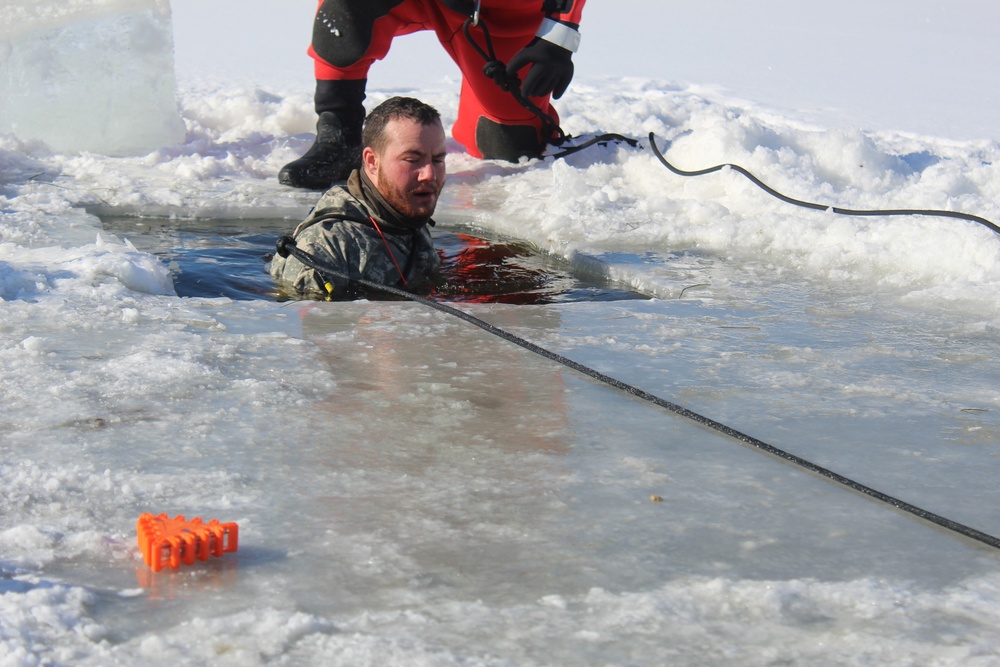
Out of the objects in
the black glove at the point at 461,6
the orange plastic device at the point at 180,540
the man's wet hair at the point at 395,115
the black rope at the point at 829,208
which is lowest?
the orange plastic device at the point at 180,540

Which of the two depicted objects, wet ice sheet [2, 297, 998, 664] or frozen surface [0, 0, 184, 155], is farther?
frozen surface [0, 0, 184, 155]

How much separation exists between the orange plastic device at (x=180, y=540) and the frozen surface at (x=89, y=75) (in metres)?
4.27

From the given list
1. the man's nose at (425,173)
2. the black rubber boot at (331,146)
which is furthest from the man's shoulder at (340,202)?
the black rubber boot at (331,146)

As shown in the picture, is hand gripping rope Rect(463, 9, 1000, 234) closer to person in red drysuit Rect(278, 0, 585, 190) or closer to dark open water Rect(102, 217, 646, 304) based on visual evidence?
person in red drysuit Rect(278, 0, 585, 190)

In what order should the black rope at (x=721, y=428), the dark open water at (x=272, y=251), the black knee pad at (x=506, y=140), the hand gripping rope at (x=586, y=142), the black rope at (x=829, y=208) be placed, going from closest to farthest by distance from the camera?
the black rope at (x=721, y=428)
the dark open water at (x=272, y=251)
the black rope at (x=829, y=208)
the hand gripping rope at (x=586, y=142)
the black knee pad at (x=506, y=140)

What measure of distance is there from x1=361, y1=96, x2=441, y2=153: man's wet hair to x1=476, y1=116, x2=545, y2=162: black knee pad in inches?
71.5

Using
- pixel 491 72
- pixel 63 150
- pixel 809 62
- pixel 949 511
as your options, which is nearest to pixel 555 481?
pixel 949 511

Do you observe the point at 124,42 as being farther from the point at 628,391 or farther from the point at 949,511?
the point at 949,511

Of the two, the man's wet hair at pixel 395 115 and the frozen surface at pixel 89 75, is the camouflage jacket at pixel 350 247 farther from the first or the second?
the frozen surface at pixel 89 75

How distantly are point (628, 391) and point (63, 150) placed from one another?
13.2 feet

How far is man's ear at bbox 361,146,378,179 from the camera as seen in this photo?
12.4 feet

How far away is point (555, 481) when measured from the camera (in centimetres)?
194

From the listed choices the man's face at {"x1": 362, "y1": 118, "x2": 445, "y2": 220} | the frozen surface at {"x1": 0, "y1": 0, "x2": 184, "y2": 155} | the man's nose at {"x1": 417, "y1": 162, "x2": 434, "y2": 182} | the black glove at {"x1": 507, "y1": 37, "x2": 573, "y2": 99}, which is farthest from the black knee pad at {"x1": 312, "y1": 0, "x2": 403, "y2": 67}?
the man's nose at {"x1": 417, "y1": 162, "x2": 434, "y2": 182}

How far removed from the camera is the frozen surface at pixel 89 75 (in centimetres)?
536
